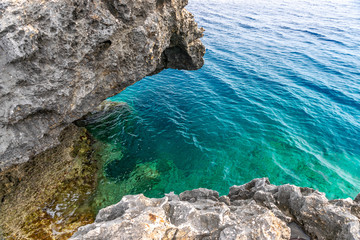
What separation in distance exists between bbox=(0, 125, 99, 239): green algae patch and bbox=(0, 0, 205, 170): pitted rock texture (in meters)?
2.69

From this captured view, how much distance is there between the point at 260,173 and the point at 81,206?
11119 millimetres

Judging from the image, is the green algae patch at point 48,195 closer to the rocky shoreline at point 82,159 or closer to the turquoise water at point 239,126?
the rocky shoreline at point 82,159

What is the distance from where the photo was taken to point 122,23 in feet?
29.7

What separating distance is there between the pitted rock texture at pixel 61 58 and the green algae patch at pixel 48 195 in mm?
2691

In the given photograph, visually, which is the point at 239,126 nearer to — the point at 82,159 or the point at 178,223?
the point at 82,159

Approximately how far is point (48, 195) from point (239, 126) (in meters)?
14.3

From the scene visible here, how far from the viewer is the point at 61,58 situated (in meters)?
7.55

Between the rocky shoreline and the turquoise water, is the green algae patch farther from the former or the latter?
the turquoise water

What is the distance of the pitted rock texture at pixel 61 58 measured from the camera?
6.62 meters

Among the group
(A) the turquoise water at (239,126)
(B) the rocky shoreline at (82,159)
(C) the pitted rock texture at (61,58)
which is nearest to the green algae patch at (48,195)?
(B) the rocky shoreline at (82,159)

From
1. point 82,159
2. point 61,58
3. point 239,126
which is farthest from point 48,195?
point 239,126

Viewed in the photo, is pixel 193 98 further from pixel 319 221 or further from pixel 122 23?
pixel 319 221

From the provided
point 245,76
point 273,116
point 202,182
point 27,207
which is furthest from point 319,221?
point 245,76

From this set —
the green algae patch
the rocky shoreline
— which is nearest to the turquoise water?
the green algae patch
